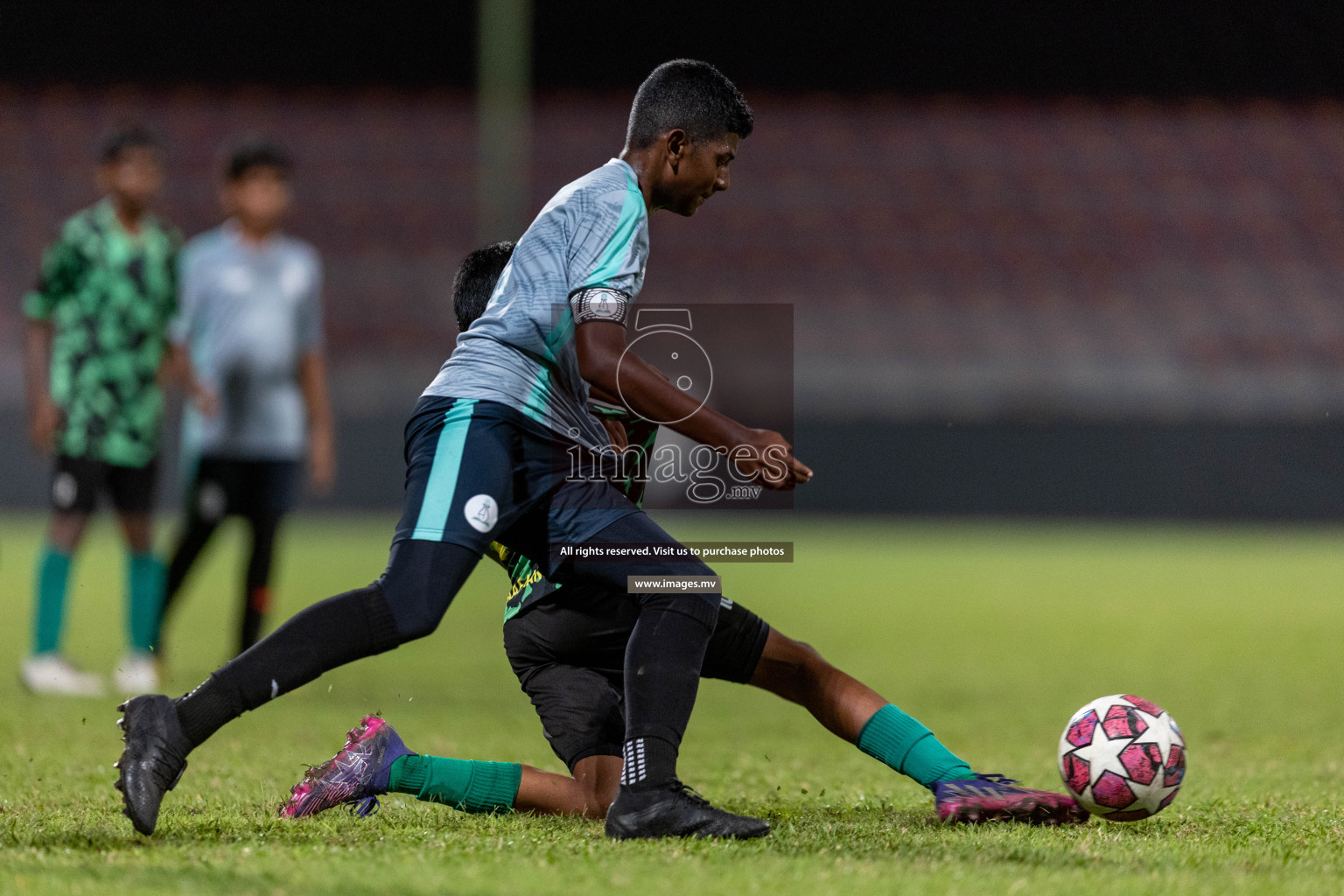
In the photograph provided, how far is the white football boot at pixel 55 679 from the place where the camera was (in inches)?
232

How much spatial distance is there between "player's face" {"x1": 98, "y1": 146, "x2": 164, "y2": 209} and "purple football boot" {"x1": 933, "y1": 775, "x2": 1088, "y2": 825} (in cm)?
445

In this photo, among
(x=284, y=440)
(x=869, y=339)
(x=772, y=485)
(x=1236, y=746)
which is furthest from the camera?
(x=869, y=339)

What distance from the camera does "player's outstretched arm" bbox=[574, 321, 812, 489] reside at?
304 centimetres

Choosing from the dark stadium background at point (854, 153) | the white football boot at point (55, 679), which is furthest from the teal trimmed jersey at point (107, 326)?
the dark stadium background at point (854, 153)

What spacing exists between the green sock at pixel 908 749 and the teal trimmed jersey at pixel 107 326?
13.3 ft

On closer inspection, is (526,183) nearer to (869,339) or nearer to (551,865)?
(869,339)

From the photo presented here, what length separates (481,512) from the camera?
3129 mm

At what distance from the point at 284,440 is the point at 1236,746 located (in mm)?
3986

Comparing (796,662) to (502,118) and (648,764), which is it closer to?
(648,764)

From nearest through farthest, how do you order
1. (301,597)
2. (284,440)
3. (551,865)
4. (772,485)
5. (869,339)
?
→ (551,865) < (772,485) < (284,440) < (301,597) < (869,339)

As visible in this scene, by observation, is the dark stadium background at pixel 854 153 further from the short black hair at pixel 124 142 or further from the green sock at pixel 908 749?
the green sock at pixel 908 749

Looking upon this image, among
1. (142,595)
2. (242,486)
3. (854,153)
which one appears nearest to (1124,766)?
(242,486)

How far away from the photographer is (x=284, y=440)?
21.1 ft

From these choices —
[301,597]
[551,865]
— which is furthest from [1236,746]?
[301,597]
